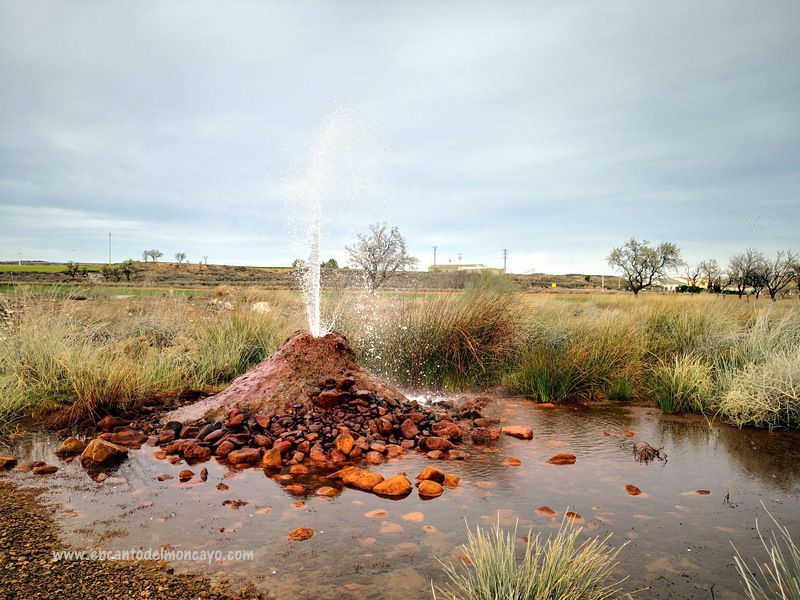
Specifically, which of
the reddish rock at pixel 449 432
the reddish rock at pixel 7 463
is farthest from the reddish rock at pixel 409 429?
the reddish rock at pixel 7 463

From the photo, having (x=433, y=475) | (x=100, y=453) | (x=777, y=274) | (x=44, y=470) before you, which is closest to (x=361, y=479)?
(x=433, y=475)

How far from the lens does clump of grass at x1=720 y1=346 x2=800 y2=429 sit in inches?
248

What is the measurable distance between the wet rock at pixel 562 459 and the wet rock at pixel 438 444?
1.03 m

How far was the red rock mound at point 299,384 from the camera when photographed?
5898 mm

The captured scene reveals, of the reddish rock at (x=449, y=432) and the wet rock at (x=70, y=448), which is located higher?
the reddish rock at (x=449, y=432)

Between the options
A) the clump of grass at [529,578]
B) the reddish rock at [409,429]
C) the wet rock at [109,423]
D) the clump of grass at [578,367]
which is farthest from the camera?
the clump of grass at [578,367]

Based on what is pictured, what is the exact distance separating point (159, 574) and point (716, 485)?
4.42 m

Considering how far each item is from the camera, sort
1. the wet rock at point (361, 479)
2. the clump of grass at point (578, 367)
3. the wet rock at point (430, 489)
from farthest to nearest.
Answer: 1. the clump of grass at point (578, 367)
2. the wet rock at point (361, 479)
3. the wet rock at point (430, 489)

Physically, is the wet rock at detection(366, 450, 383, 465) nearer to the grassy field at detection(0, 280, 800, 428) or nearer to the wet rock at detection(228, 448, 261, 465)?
the wet rock at detection(228, 448, 261, 465)

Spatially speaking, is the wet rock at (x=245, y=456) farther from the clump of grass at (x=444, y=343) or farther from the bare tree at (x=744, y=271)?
the bare tree at (x=744, y=271)

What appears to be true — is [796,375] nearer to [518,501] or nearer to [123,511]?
[518,501]

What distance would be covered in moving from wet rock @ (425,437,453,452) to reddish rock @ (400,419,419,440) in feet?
0.90

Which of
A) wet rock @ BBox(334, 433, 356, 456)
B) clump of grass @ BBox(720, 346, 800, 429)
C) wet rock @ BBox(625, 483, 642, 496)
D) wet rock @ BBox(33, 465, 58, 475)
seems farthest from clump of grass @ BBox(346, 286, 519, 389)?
wet rock @ BBox(33, 465, 58, 475)

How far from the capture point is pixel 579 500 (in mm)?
3939
